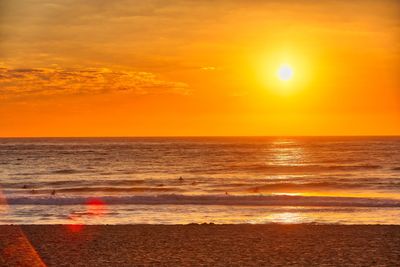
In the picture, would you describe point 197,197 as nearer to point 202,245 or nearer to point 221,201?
point 221,201

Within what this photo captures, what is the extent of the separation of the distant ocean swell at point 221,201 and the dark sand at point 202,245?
46.5ft

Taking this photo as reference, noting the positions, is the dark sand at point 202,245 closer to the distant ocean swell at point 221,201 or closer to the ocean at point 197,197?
the ocean at point 197,197

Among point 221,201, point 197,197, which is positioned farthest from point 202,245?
point 197,197

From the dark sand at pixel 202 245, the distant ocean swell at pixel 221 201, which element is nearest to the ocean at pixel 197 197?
the distant ocean swell at pixel 221 201

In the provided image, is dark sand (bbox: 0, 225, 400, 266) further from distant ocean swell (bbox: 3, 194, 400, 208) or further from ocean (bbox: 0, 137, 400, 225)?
distant ocean swell (bbox: 3, 194, 400, 208)

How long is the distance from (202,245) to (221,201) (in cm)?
1917

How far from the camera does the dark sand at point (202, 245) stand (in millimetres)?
13695

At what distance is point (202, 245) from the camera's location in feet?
52.8

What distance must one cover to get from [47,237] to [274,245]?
711 centimetres

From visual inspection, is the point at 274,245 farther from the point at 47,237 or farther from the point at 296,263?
the point at 47,237

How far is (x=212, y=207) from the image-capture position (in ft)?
103

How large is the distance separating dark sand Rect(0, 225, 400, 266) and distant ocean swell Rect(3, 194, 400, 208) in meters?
14.2

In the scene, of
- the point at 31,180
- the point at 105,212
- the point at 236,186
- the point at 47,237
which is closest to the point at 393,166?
the point at 236,186

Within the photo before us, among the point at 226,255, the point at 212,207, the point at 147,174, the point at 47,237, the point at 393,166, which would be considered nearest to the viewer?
the point at 226,255
